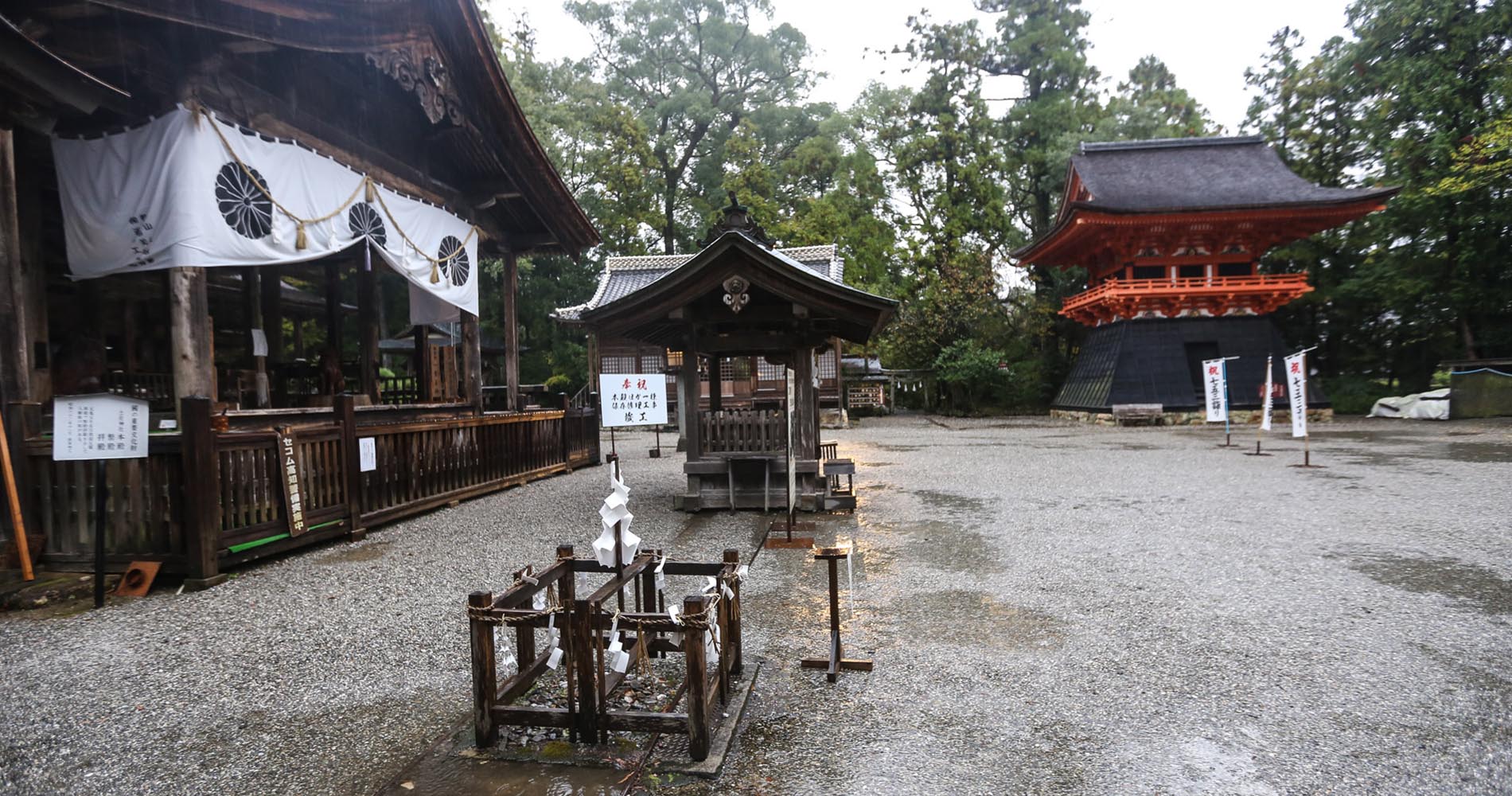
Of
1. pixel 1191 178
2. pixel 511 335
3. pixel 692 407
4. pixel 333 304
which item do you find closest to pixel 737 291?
pixel 692 407

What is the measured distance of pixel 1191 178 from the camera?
2147 centimetres

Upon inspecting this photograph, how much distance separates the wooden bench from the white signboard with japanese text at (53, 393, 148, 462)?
21355mm

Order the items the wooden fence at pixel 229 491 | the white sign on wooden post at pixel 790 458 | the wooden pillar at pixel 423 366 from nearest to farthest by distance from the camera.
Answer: the wooden fence at pixel 229 491
the white sign on wooden post at pixel 790 458
the wooden pillar at pixel 423 366

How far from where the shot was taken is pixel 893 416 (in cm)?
2605

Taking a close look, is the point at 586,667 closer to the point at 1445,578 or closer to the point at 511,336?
the point at 1445,578

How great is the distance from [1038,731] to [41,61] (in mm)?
7376

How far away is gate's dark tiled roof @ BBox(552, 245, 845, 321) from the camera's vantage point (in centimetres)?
2050

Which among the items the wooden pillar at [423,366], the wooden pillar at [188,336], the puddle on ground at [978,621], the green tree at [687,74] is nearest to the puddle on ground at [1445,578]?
the puddle on ground at [978,621]

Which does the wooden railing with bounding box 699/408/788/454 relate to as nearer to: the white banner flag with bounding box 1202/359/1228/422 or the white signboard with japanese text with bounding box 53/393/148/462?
the white signboard with japanese text with bounding box 53/393/148/462

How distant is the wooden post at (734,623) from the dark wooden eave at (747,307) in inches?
165

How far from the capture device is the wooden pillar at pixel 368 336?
9.94 metres

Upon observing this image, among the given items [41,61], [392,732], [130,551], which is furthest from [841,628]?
[41,61]

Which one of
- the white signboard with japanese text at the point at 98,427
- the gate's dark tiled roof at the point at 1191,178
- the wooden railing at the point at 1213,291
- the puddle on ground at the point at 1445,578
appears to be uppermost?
the gate's dark tiled roof at the point at 1191,178

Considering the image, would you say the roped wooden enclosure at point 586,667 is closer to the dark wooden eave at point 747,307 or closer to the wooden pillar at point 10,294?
the dark wooden eave at point 747,307
